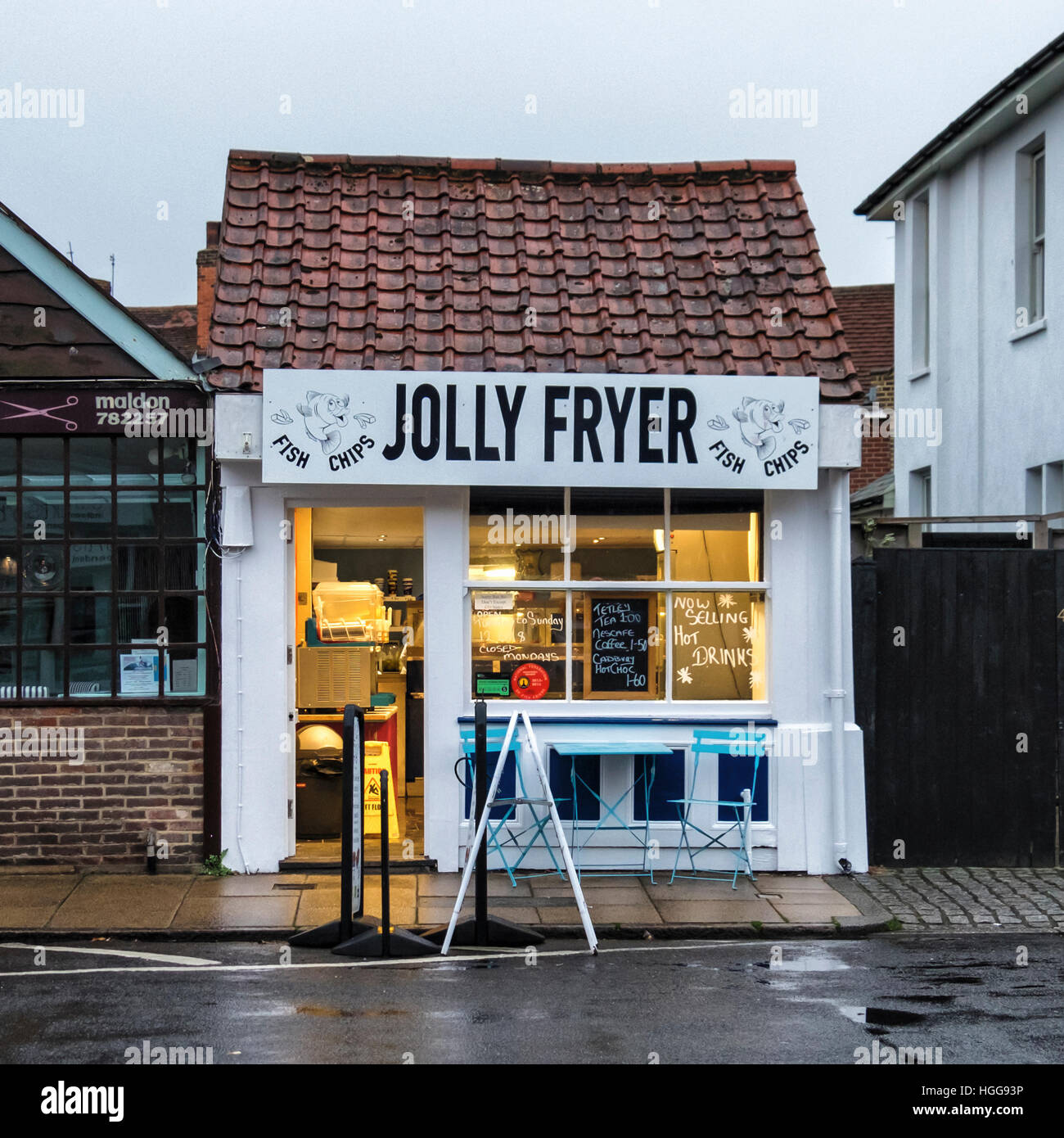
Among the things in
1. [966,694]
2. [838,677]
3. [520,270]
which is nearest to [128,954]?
[838,677]

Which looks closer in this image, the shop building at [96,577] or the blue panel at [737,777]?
the shop building at [96,577]

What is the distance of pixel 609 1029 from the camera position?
6168 mm

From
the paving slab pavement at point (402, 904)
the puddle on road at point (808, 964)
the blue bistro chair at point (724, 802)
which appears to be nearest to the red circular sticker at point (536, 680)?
the blue bistro chair at point (724, 802)

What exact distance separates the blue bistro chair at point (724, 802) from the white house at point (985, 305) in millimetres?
5975

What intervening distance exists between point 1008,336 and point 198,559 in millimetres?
9599

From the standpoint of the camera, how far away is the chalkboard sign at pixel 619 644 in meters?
10.2

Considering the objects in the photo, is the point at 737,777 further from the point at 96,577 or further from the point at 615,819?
the point at 96,577

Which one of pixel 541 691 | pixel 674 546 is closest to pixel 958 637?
pixel 674 546

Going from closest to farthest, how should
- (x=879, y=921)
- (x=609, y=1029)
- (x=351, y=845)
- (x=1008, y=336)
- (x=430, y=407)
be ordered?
(x=609, y=1029) → (x=351, y=845) → (x=879, y=921) → (x=430, y=407) → (x=1008, y=336)

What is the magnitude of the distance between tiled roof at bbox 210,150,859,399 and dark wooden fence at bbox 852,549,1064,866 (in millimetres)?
1711

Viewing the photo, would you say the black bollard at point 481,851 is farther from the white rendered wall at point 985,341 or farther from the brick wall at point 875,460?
the brick wall at point 875,460

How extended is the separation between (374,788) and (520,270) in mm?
4529

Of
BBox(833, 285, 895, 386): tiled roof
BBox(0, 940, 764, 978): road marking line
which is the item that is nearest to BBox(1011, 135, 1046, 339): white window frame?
BBox(0, 940, 764, 978): road marking line

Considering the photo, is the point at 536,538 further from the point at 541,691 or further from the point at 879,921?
the point at 879,921
